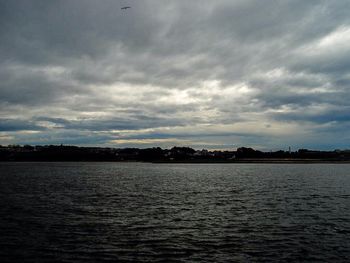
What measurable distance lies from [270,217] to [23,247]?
24.1 meters

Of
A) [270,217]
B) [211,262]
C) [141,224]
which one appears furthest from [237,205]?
[211,262]

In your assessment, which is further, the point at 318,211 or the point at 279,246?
the point at 318,211

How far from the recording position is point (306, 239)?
89.0ft

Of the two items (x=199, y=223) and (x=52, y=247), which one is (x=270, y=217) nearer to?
(x=199, y=223)

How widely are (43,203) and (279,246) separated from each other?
33.9 metres

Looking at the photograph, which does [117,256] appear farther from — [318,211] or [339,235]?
[318,211]

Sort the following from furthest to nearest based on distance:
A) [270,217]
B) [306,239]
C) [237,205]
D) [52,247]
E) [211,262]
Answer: [237,205] → [270,217] → [306,239] → [52,247] → [211,262]

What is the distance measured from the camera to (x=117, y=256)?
22281mm

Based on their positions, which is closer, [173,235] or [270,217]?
[173,235]

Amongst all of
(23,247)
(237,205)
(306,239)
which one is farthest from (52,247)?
(237,205)

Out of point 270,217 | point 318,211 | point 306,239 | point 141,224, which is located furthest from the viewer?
point 318,211

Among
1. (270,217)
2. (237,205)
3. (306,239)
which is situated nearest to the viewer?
(306,239)

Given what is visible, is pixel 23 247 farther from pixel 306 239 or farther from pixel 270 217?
pixel 270 217

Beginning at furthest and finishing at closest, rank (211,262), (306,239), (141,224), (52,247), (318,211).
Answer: (318,211) < (141,224) < (306,239) < (52,247) < (211,262)
